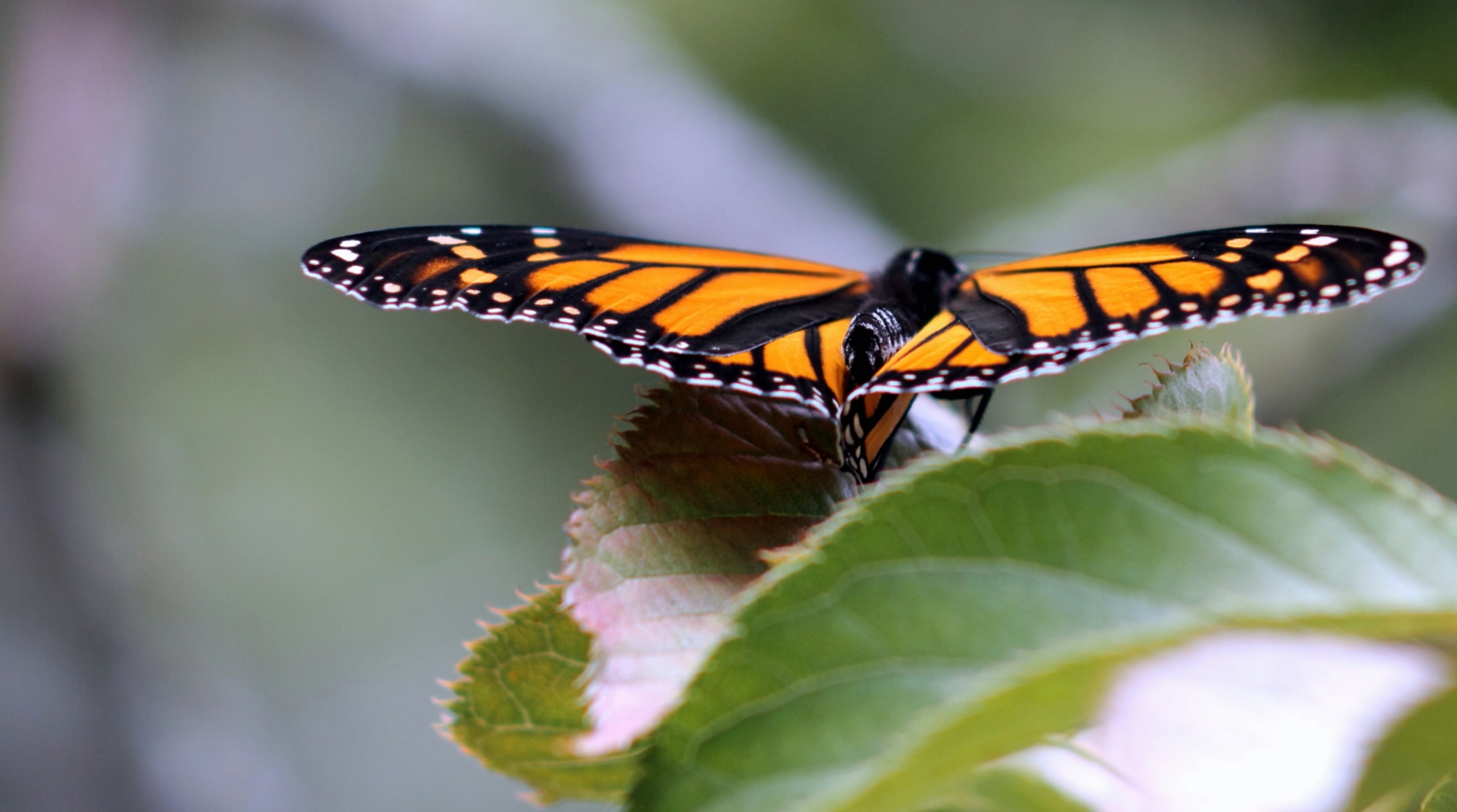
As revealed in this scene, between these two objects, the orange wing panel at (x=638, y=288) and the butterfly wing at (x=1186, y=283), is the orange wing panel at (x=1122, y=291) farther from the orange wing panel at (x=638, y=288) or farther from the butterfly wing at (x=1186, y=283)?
the orange wing panel at (x=638, y=288)

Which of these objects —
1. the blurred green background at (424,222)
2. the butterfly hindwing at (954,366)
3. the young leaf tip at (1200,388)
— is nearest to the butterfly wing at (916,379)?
the butterfly hindwing at (954,366)

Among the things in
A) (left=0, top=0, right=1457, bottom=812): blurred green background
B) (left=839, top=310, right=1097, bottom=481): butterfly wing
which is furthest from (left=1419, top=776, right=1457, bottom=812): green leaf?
(left=0, top=0, right=1457, bottom=812): blurred green background

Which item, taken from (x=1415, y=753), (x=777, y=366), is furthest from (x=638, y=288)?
Result: (x=1415, y=753)

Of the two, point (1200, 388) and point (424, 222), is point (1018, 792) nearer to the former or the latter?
point (1200, 388)

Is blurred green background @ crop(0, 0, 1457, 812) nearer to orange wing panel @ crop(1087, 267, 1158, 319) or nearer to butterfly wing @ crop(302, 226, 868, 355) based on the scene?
orange wing panel @ crop(1087, 267, 1158, 319)

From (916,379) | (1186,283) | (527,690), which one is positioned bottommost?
(527,690)
